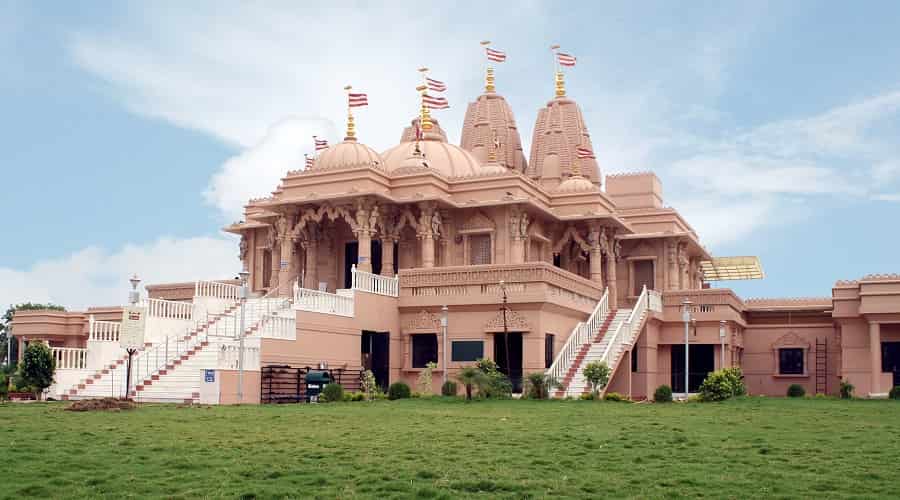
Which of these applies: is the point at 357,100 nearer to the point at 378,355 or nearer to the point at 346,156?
the point at 346,156

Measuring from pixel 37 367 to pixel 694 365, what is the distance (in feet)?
74.8

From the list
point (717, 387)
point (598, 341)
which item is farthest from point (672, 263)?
point (717, 387)

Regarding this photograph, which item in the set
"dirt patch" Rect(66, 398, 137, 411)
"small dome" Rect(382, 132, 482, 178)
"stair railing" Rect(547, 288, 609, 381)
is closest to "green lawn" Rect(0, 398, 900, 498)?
"dirt patch" Rect(66, 398, 137, 411)

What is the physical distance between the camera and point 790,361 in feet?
133

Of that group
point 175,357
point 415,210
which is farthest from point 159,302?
point 415,210

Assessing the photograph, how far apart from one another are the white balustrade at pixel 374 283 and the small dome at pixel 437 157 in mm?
7654

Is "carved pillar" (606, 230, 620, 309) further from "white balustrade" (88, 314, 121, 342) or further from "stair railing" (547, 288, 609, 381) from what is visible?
"white balustrade" (88, 314, 121, 342)

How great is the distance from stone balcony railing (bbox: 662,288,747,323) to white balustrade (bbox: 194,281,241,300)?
15.3m

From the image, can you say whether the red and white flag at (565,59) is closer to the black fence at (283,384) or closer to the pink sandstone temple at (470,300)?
the pink sandstone temple at (470,300)

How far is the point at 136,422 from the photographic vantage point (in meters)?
17.5

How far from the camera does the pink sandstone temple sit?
28484mm

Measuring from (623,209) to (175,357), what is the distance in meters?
24.2

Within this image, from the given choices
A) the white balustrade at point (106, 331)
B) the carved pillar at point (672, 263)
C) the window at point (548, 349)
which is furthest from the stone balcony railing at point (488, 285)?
the carved pillar at point (672, 263)

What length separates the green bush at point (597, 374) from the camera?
2769 centimetres
